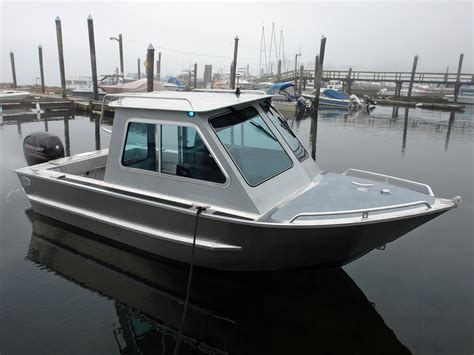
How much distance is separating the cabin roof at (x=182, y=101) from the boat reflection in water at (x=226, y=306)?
7.40 ft

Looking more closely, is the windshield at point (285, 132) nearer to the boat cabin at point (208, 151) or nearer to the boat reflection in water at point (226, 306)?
the boat cabin at point (208, 151)

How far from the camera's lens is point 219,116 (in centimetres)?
486

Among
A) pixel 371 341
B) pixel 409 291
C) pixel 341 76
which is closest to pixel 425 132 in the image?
pixel 409 291

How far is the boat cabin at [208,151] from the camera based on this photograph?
464 cm

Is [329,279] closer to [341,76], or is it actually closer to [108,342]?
[108,342]

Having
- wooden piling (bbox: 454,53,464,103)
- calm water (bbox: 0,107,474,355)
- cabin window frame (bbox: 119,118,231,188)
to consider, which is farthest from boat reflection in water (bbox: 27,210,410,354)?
wooden piling (bbox: 454,53,464,103)

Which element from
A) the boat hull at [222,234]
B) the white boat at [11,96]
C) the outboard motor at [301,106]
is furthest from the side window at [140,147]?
the white boat at [11,96]

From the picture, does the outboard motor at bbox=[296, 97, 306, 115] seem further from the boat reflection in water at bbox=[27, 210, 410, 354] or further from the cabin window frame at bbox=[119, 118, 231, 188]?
the cabin window frame at bbox=[119, 118, 231, 188]

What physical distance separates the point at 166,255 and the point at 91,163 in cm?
283

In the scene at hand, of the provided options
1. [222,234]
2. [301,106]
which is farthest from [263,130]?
[301,106]

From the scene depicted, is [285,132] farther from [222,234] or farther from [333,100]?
[333,100]

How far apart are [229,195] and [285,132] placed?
1.70 meters

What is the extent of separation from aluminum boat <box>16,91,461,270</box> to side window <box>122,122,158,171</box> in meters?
0.01

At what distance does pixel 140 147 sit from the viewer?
5.28 meters
